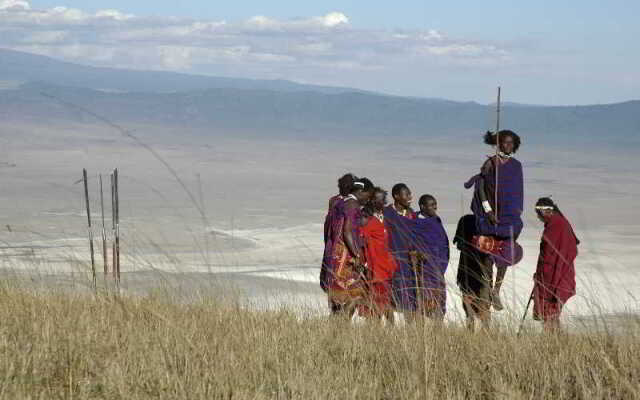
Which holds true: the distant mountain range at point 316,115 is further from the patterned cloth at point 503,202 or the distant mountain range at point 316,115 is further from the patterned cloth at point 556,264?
the patterned cloth at point 556,264

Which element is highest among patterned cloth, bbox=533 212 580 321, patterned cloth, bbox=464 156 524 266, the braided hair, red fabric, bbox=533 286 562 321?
the braided hair

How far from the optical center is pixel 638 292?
1354cm

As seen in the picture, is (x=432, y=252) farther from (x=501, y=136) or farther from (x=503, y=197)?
(x=501, y=136)

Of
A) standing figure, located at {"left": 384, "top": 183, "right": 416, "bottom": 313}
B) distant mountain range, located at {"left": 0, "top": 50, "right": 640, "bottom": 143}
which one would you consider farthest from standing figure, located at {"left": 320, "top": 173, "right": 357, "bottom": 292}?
distant mountain range, located at {"left": 0, "top": 50, "right": 640, "bottom": 143}

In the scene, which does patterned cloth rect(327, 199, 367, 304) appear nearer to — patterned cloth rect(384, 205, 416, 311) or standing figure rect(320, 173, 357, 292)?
standing figure rect(320, 173, 357, 292)

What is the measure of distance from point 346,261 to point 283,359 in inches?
84.7

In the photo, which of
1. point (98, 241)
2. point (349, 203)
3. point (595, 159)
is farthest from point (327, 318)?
point (595, 159)

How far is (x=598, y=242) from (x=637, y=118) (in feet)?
296

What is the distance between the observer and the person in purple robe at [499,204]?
6734 millimetres

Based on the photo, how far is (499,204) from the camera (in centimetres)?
688

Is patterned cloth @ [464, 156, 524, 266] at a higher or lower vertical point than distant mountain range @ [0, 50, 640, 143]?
higher

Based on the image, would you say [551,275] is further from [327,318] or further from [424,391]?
[424,391]

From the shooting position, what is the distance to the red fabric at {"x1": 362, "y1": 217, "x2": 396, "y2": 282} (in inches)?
253

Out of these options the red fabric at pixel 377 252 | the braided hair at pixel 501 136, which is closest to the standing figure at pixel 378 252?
the red fabric at pixel 377 252
